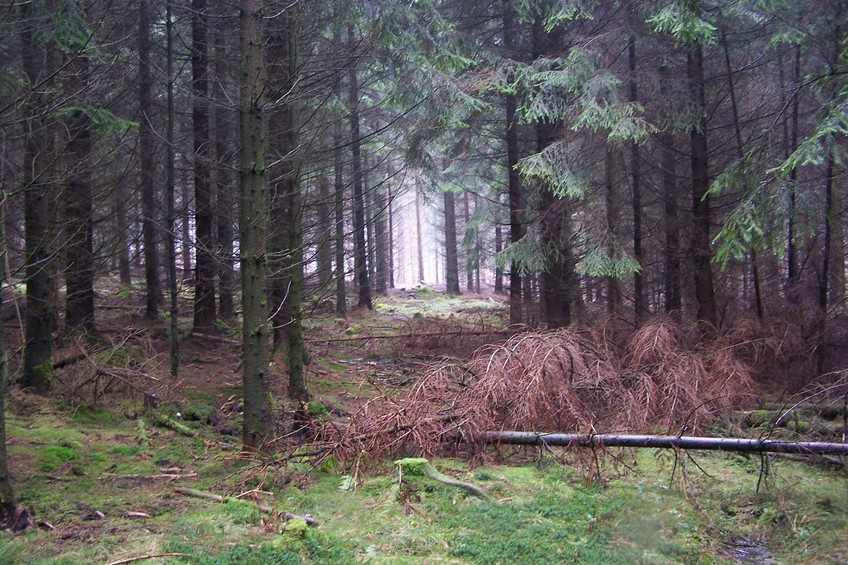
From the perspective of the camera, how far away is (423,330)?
53.3 feet

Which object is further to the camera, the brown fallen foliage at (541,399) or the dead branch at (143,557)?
the brown fallen foliage at (541,399)

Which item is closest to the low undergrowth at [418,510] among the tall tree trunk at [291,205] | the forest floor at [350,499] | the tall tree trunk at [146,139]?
the forest floor at [350,499]

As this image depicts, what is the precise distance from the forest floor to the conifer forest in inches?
1.5

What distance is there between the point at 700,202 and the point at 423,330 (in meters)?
7.45

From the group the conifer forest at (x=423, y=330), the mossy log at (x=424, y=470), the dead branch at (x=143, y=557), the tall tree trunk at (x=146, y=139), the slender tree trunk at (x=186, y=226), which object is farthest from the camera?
the tall tree trunk at (x=146, y=139)

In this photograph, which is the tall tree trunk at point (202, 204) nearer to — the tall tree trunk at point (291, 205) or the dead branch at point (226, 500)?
the tall tree trunk at point (291, 205)

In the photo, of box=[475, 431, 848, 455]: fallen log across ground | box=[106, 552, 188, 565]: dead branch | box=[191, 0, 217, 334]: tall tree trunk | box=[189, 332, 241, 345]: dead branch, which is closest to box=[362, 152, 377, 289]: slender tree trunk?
box=[191, 0, 217, 334]: tall tree trunk

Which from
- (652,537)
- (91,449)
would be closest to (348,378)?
(91,449)

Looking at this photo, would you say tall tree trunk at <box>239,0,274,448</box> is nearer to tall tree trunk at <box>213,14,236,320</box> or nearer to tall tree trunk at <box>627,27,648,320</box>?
tall tree trunk at <box>213,14,236,320</box>

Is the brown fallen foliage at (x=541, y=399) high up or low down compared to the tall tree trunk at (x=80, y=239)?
down

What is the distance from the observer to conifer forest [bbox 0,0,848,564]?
509cm

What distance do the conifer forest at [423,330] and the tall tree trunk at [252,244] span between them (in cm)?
3

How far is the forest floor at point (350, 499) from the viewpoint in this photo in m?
4.48

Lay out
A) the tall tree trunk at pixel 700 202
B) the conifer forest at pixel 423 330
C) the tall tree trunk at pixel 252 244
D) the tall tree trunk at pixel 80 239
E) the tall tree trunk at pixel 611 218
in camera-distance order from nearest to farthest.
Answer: the conifer forest at pixel 423 330 < the tall tree trunk at pixel 252 244 < the tall tree trunk at pixel 80 239 < the tall tree trunk at pixel 611 218 < the tall tree trunk at pixel 700 202
